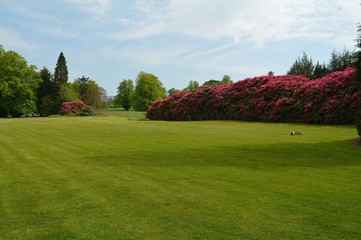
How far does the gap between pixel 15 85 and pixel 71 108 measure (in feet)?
39.4

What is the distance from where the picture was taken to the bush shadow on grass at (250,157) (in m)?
10.6

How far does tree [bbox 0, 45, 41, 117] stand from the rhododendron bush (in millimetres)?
35642

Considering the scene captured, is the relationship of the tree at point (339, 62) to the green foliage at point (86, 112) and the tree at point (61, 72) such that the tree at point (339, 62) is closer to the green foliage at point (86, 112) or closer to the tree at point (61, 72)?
the green foliage at point (86, 112)

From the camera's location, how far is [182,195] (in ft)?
23.5

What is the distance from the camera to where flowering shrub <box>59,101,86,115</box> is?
67125 millimetres

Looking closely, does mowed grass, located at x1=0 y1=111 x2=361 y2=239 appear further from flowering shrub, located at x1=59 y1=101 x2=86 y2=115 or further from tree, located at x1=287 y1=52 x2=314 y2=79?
flowering shrub, located at x1=59 y1=101 x2=86 y2=115

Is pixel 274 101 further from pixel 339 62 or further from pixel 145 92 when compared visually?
pixel 145 92

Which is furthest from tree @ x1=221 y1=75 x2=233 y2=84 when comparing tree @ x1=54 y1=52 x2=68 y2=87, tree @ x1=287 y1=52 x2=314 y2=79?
tree @ x1=287 y1=52 x2=314 y2=79

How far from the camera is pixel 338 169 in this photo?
9695 mm

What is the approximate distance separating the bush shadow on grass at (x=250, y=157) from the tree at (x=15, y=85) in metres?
63.4

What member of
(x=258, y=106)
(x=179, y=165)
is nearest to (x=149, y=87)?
(x=258, y=106)

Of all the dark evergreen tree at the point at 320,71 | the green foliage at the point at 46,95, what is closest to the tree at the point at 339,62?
the dark evergreen tree at the point at 320,71

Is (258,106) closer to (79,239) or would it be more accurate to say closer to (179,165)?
(179,165)

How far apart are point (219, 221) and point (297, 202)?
1.80 m
